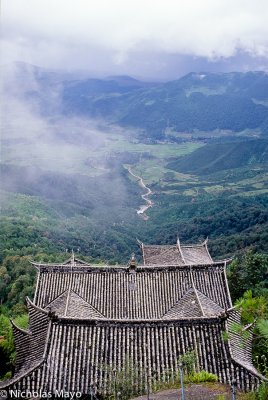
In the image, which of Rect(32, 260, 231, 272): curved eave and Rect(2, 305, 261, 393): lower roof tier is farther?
Rect(32, 260, 231, 272): curved eave

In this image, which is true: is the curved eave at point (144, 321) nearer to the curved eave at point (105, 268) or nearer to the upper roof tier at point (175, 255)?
the curved eave at point (105, 268)

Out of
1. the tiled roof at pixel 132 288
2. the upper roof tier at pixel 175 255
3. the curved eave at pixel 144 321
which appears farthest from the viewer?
the upper roof tier at pixel 175 255

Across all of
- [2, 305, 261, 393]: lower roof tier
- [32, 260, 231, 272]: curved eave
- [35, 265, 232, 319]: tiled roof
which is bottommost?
[2, 305, 261, 393]: lower roof tier

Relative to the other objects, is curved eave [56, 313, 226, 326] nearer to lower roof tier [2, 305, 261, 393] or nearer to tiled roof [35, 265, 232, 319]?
lower roof tier [2, 305, 261, 393]

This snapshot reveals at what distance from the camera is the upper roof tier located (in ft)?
137

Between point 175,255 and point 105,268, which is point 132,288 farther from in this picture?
point 175,255

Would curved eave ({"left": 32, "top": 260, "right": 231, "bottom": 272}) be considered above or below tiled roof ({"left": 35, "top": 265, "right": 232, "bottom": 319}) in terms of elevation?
above

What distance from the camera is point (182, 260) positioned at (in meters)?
40.2

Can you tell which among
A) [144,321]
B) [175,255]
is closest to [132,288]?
[144,321]

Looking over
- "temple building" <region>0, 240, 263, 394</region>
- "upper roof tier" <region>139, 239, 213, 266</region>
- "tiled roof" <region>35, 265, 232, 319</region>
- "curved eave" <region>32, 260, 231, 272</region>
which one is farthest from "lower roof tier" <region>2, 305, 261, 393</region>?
"upper roof tier" <region>139, 239, 213, 266</region>

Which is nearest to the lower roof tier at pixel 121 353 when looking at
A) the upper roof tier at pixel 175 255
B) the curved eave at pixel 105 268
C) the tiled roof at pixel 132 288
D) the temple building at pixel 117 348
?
the temple building at pixel 117 348

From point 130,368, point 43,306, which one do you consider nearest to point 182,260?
point 43,306

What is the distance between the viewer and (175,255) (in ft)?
140

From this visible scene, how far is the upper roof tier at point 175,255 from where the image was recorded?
41781 mm
